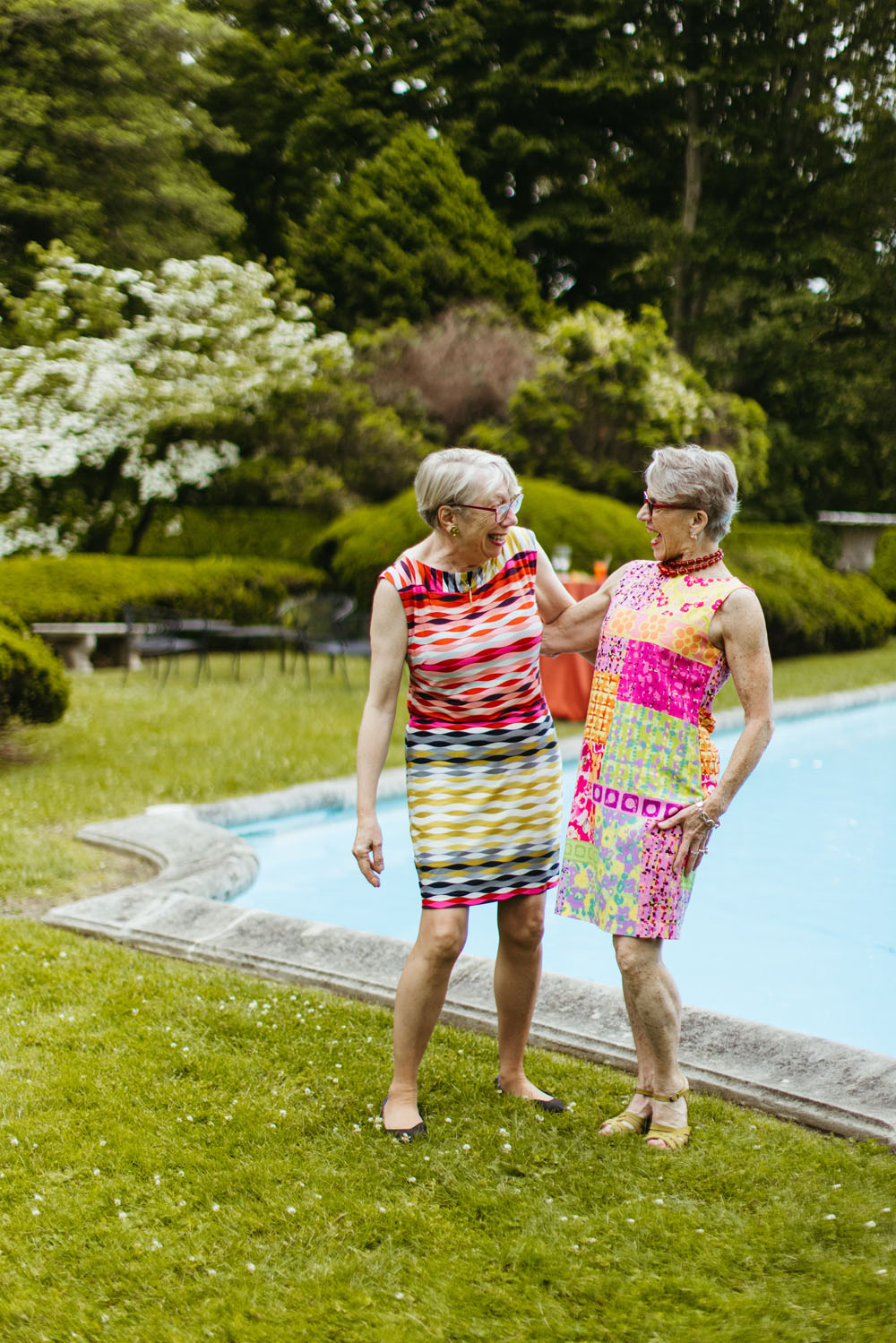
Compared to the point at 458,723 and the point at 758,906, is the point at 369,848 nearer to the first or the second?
the point at 458,723

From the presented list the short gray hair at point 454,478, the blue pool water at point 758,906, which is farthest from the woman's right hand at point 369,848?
the blue pool water at point 758,906

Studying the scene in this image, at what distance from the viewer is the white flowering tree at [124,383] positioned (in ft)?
46.9

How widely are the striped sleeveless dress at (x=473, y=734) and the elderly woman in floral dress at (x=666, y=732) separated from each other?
0.49 ft

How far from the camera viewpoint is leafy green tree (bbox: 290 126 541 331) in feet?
72.7

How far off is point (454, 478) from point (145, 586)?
452 inches

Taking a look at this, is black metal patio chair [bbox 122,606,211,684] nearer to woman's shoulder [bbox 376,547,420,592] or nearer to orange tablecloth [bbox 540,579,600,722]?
orange tablecloth [bbox 540,579,600,722]

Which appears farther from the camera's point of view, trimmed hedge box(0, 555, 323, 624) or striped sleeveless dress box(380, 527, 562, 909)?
trimmed hedge box(0, 555, 323, 624)

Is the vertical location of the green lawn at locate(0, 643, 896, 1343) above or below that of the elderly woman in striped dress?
below

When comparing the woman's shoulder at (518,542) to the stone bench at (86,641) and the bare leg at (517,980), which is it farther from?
the stone bench at (86,641)

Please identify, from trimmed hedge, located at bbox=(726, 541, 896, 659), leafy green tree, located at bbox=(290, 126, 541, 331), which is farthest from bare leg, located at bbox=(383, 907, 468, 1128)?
leafy green tree, located at bbox=(290, 126, 541, 331)

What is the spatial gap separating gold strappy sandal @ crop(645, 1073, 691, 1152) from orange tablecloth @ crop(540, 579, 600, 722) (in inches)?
255

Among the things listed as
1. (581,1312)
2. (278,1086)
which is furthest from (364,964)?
(581,1312)

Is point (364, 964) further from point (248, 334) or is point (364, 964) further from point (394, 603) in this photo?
point (248, 334)

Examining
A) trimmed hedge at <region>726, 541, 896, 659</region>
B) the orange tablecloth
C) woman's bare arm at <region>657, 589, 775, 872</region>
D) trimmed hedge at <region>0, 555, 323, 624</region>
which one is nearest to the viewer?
woman's bare arm at <region>657, 589, 775, 872</region>
